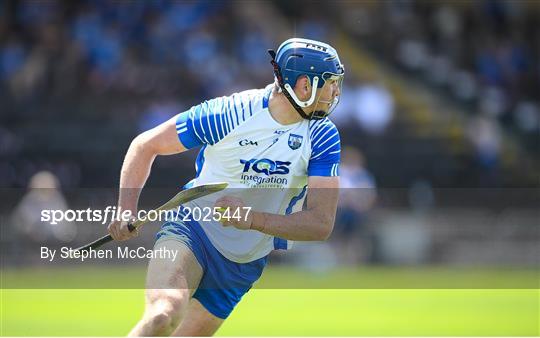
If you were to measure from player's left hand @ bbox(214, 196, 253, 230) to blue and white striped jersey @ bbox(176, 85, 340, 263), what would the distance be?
638 millimetres

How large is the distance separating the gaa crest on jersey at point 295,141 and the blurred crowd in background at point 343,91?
11880mm

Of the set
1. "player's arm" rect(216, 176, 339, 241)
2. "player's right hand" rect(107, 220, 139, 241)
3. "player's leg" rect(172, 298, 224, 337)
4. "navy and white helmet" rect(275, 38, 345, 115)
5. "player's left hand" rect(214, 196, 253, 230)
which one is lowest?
"player's leg" rect(172, 298, 224, 337)

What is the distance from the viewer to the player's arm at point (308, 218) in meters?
6.92

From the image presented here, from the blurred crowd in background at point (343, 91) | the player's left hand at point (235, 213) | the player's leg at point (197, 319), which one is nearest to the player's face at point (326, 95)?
the player's left hand at point (235, 213)

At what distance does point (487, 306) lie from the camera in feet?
51.6

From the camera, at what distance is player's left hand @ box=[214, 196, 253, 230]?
6.79 metres

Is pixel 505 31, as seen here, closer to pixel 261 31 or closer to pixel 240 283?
pixel 261 31

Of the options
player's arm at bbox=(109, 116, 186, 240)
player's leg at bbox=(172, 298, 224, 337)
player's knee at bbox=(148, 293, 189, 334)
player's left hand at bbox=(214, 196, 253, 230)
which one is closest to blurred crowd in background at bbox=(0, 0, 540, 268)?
player's leg at bbox=(172, 298, 224, 337)

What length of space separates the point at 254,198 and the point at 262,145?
1.25 feet

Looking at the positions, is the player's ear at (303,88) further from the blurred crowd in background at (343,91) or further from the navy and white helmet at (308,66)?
the blurred crowd in background at (343,91)

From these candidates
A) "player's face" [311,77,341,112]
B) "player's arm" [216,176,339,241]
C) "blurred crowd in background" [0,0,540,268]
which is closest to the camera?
"player's arm" [216,176,339,241]

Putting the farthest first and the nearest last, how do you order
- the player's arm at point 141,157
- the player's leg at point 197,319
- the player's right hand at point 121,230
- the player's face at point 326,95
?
the player's leg at point 197,319 < the player's face at point 326,95 < the player's arm at point 141,157 < the player's right hand at point 121,230

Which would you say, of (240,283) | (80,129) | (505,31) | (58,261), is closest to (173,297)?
(240,283)

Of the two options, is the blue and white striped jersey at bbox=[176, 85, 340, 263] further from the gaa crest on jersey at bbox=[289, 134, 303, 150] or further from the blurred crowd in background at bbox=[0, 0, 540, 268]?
the blurred crowd in background at bbox=[0, 0, 540, 268]
